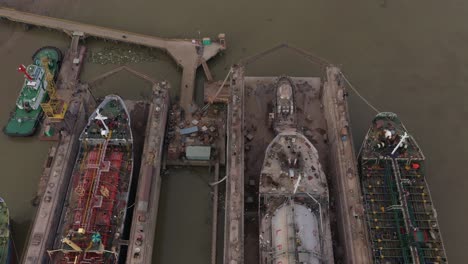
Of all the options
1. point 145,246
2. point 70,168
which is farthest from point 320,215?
point 70,168

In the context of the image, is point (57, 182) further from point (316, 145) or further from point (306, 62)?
point (306, 62)

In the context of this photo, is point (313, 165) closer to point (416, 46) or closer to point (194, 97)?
point (194, 97)

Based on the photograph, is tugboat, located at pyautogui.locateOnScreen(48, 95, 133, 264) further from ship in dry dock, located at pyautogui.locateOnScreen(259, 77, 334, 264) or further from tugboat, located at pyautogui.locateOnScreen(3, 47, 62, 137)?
ship in dry dock, located at pyautogui.locateOnScreen(259, 77, 334, 264)

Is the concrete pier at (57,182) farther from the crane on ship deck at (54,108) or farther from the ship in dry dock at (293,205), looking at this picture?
the ship in dry dock at (293,205)

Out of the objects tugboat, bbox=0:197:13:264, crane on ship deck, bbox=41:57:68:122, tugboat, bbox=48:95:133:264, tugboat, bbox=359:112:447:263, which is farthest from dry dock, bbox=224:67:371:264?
tugboat, bbox=0:197:13:264

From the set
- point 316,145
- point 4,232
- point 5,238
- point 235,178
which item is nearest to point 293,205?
point 235,178

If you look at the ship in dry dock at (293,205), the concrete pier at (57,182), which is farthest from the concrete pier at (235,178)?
the concrete pier at (57,182)
